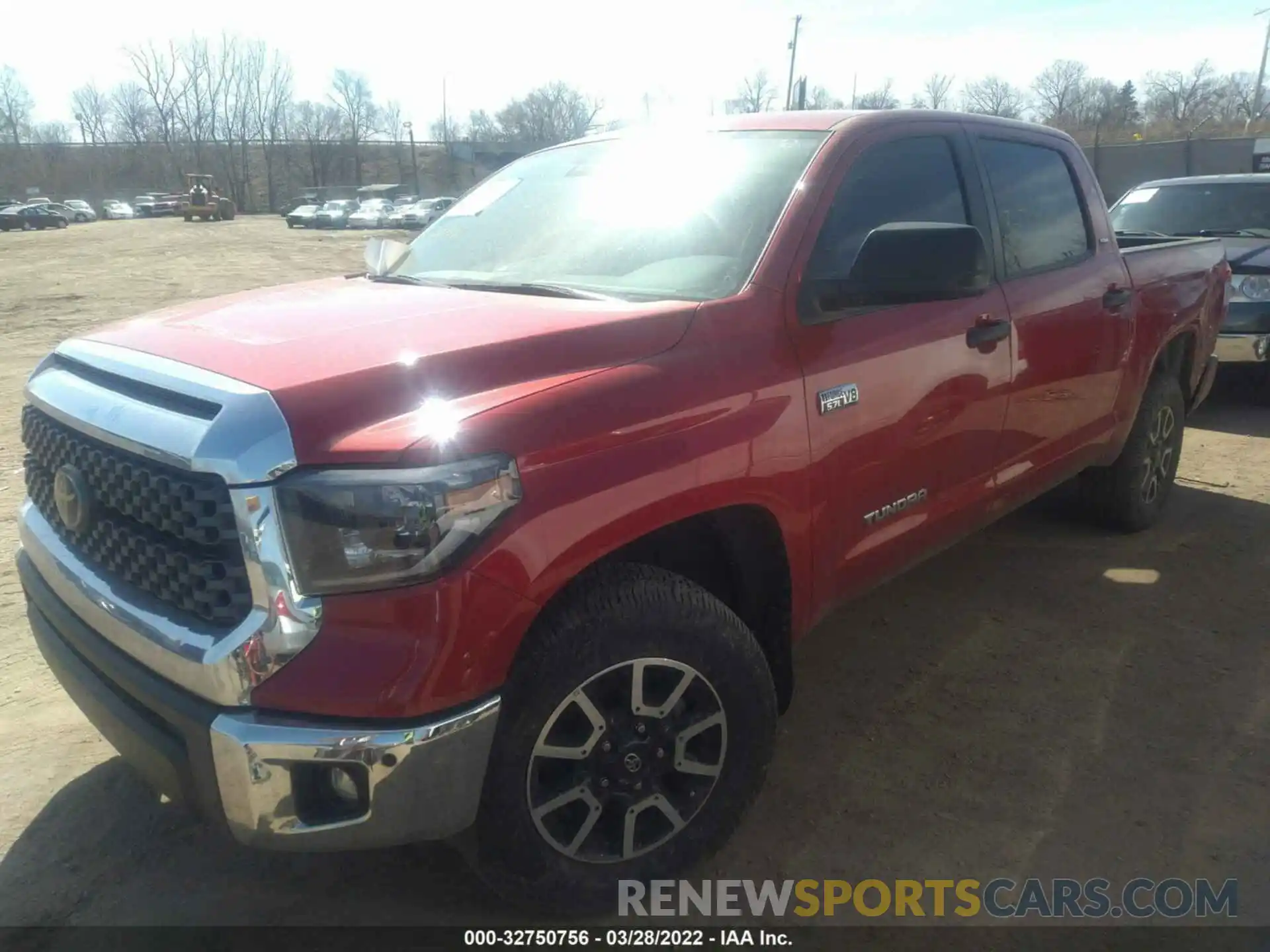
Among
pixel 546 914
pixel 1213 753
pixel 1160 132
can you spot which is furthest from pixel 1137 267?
pixel 1160 132

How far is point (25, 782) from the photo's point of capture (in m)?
2.93

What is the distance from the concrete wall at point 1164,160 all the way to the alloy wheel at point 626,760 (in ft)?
105

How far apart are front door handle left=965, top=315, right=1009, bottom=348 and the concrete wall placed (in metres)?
30.3

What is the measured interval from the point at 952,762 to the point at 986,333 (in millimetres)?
1382

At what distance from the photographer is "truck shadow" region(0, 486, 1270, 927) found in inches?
98.7

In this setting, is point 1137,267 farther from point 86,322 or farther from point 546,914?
point 86,322

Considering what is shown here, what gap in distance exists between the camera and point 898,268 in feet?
8.60

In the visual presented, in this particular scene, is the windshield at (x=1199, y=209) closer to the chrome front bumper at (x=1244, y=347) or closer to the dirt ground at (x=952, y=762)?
the chrome front bumper at (x=1244, y=347)

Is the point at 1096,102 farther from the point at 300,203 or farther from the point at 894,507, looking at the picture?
the point at 894,507

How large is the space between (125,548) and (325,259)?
26.5 m

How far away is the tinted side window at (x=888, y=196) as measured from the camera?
281cm

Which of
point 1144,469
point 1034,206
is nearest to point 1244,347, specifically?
point 1144,469

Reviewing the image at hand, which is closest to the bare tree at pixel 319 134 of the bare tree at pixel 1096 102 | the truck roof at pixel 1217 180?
the bare tree at pixel 1096 102

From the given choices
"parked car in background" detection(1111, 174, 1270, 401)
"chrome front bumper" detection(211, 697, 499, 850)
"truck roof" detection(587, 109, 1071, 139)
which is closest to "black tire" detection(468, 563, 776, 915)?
"chrome front bumper" detection(211, 697, 499, 850)
